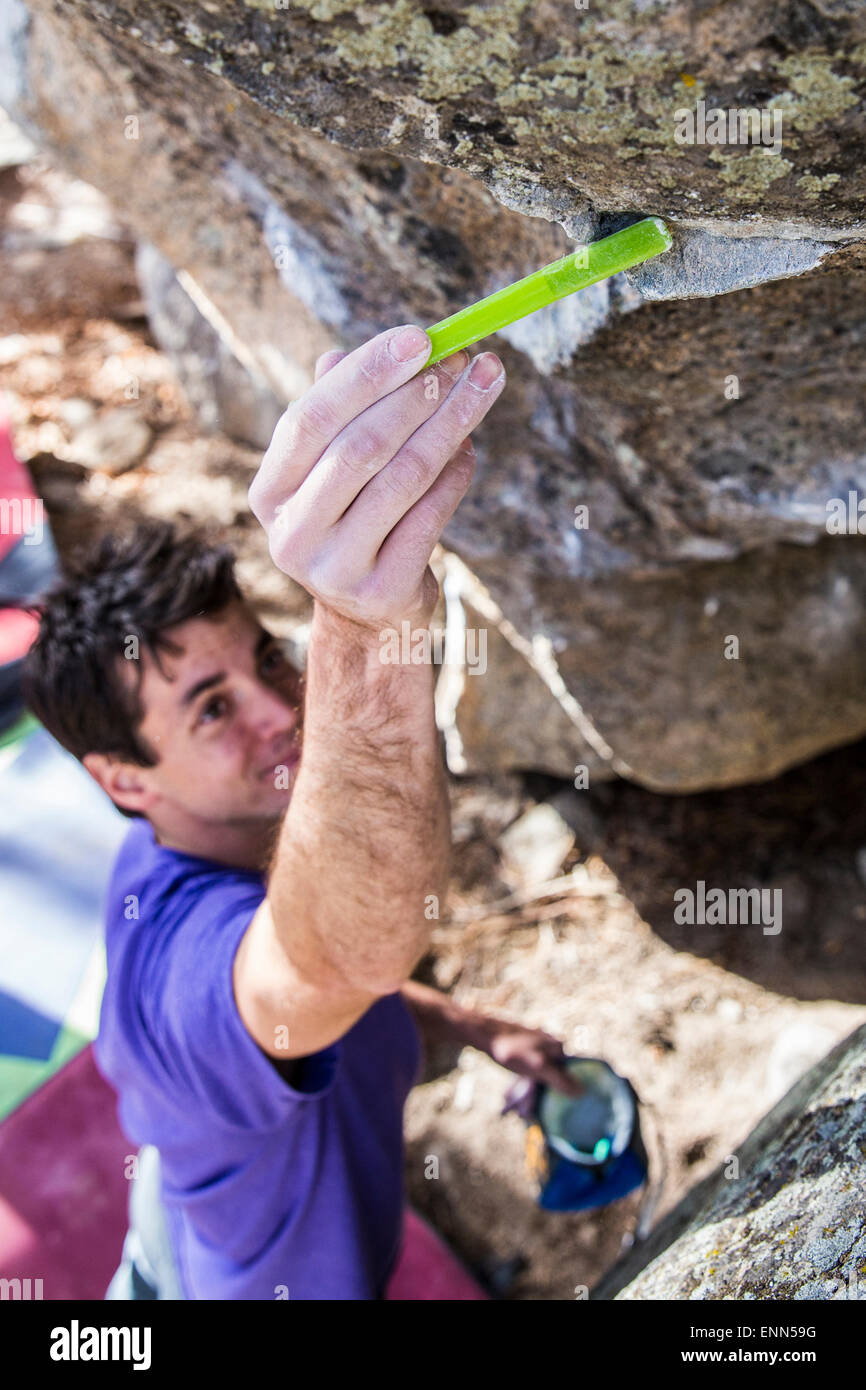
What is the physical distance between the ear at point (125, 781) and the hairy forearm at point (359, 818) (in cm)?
67

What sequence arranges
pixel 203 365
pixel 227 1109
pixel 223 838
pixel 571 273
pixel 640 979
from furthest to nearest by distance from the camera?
pixel 203 365, pixel 640 979, pixel 223 838, pixel 227 1109, pixel 571 273

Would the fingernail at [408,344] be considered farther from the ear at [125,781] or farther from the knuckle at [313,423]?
the ear at [125,781]

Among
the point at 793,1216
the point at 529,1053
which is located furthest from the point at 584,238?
the point at 529,1053

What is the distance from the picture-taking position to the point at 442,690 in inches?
137

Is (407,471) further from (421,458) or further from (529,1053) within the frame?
(529,1053)

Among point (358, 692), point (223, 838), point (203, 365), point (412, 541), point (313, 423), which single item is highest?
point (203, 365)

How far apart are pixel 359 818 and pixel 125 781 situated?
0.90m

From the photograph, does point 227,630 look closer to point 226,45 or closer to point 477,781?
point 226,45

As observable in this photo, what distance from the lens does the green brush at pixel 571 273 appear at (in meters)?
1.09

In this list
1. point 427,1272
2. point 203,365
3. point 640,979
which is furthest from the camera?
point 203,365

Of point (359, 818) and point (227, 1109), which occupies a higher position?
point (359, 818)

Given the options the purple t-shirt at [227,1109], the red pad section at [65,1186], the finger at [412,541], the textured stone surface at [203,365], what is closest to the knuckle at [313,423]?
the finger at [412,541]

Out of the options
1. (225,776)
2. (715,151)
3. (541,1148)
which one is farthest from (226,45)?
(541,1148)

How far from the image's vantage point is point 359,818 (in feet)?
4.89
